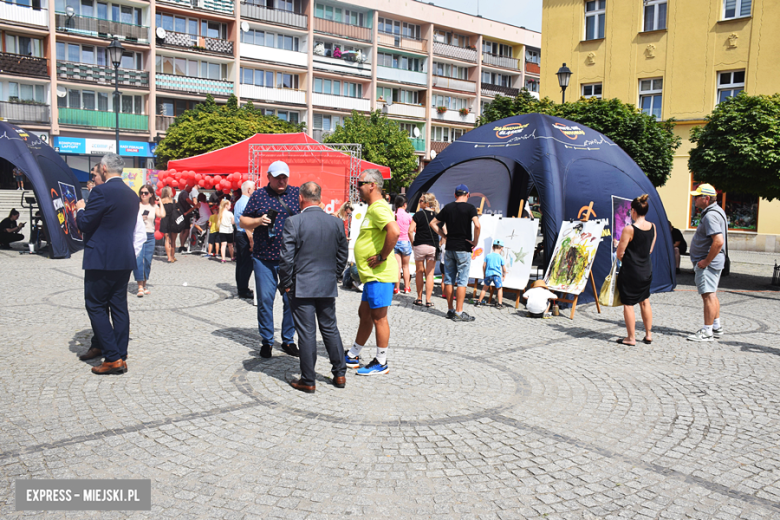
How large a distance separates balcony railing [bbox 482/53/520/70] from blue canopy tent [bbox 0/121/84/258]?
164 feet

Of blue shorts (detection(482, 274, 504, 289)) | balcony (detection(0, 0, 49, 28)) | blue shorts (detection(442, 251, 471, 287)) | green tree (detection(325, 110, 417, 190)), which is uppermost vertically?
balcony (detection(0, 0, 49, 28))

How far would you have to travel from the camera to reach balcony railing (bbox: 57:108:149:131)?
127 feet

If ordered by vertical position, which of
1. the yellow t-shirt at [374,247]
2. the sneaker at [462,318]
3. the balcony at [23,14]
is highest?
the balcony at [23,14]

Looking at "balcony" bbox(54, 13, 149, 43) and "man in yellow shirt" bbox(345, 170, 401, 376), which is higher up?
"balcony" bbox(54, 13, 149, 43)

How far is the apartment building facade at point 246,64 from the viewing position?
38344 mm

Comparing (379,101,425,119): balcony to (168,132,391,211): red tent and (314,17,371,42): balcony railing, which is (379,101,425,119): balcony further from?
(168,132,391,211): red tent

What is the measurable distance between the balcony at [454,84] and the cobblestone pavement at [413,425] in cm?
5120

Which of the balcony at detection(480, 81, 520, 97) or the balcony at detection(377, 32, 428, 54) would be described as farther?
the balcony at detection(480, 81, 520, 97)

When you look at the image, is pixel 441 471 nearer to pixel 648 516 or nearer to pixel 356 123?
pixel 648 516

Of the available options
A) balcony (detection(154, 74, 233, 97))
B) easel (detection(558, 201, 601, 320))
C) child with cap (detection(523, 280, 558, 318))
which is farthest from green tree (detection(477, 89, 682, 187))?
balcony (detection(154, 74, 233, 97))

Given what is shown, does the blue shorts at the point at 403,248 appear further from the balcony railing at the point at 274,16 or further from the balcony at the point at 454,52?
the balcony at the point at 454,52

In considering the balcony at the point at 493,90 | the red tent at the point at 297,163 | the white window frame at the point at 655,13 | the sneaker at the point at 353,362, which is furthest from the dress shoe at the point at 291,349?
the balcony at the point at 493,90

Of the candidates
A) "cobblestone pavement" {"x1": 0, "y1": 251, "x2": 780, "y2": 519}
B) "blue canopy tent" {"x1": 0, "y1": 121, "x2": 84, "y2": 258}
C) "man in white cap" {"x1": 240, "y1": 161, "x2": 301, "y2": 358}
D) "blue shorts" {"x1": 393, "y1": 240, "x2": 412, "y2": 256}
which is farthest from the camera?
"blue canopy tent" {"x1": 0, "y1": 121, "x2": 84, "y2": 258}

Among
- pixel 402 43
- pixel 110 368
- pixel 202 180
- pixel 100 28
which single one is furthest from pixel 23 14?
pixel 110 368
